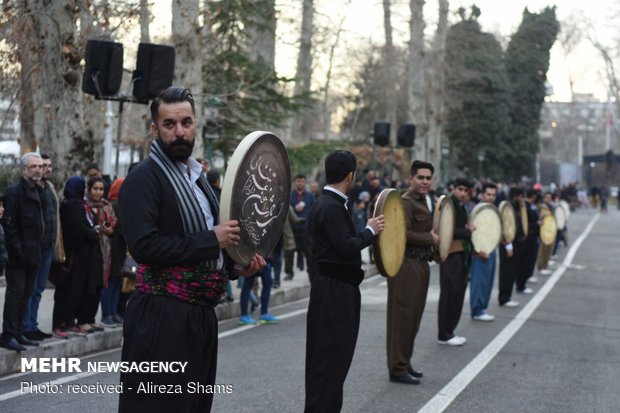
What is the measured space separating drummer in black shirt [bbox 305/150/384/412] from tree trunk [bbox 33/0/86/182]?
8257 millimetres

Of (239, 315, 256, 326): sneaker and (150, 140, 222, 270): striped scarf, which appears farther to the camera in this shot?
(239, 315, 256, 326): sneaker

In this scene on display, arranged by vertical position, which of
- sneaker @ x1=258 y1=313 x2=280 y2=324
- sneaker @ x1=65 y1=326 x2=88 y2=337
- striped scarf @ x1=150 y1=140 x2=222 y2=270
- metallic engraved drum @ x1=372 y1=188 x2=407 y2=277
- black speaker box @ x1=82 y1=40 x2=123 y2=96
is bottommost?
sneaker @ x1=258 y1=313 x2=280 y2=324

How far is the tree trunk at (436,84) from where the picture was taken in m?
42.4

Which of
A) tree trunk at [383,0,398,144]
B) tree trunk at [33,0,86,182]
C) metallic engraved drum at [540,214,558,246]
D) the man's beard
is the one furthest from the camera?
tree trunk at [383,0,398,144]

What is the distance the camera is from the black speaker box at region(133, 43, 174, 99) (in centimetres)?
1394

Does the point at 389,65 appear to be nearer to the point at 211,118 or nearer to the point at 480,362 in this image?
the point at 211,118

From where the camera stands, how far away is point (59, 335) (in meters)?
10.9

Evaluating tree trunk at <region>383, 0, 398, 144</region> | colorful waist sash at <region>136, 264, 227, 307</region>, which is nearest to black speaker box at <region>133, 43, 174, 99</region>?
colorful waist sash at <region>136, 264, 227, 307</region>

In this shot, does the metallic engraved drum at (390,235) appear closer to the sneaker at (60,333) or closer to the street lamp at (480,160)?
the sneaker at (60,333)

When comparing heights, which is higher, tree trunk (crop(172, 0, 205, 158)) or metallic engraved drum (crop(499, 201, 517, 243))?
tree trunk (crop(172, 0, 205, 158))

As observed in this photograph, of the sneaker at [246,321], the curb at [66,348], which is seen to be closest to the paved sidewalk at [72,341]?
the curb at [66,348]

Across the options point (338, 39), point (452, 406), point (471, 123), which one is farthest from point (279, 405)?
point (471, 123)

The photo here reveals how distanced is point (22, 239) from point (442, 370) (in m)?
4.23

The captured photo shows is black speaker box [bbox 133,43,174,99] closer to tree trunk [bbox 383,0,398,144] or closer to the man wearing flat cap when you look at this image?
the man wearing flat cap
